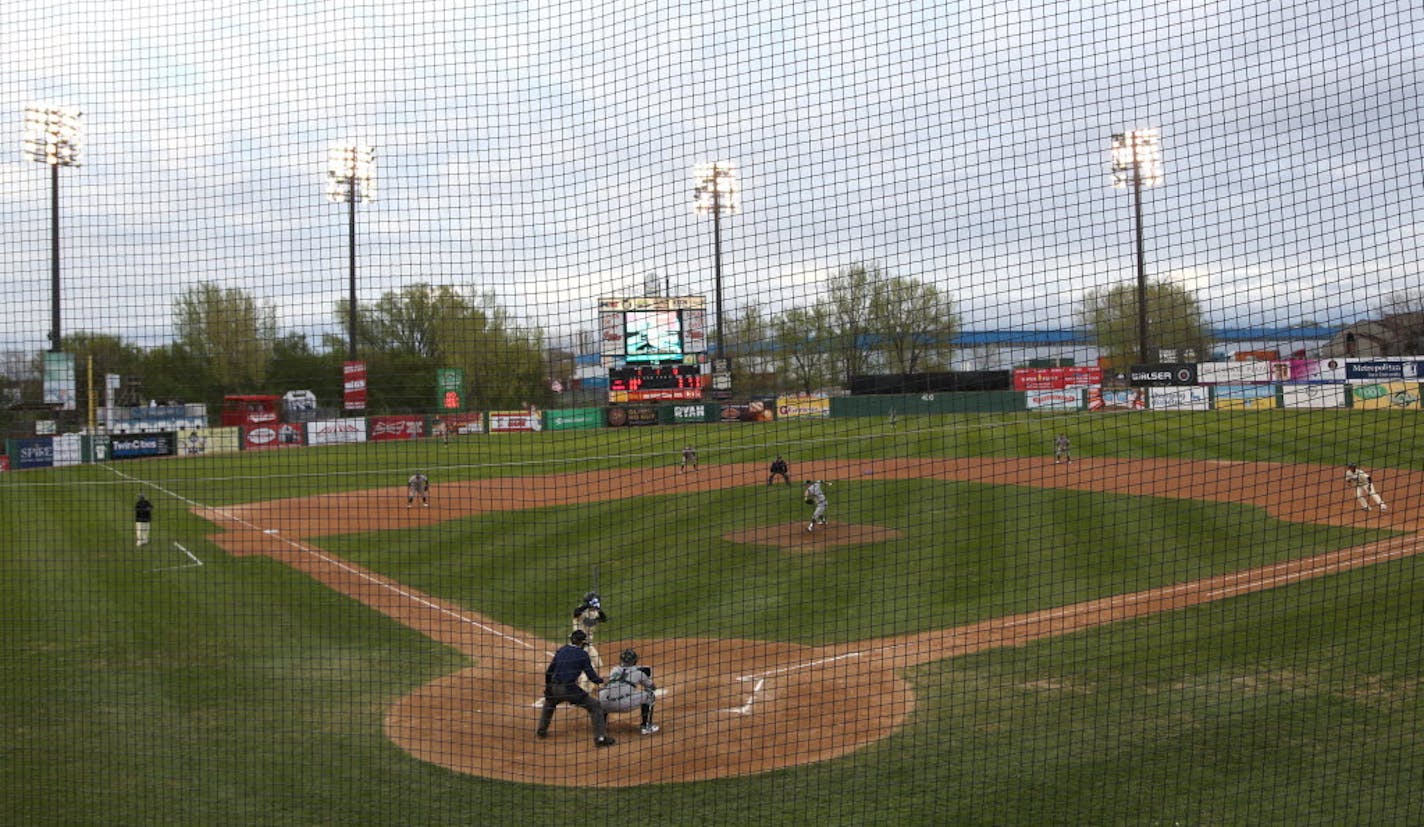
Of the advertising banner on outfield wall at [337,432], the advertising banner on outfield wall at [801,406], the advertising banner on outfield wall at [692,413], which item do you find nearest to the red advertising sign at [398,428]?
the advertising banner on outfield wall at [337,432]

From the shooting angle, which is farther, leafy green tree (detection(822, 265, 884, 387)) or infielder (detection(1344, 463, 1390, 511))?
infielder (detection(1344, 463, 1390, 511))

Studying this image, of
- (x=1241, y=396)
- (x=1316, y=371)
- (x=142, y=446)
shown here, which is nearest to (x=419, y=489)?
(x=142, y=446)

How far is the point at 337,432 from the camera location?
3844cm

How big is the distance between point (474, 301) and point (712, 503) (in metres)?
11.3

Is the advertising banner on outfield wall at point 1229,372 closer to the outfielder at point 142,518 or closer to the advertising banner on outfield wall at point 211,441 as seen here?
the outfielder at point 142,518

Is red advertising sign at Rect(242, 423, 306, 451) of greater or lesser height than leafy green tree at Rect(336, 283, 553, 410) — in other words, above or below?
below

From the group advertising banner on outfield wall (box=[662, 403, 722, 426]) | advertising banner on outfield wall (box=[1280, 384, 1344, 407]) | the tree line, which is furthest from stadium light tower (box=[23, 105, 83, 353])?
advertising banner on outfield wall (box=[1280, 384, 1344, 407])

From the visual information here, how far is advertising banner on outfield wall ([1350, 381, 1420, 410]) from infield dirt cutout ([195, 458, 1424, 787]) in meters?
6.05

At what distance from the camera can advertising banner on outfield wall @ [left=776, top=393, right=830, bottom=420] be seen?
3969cm

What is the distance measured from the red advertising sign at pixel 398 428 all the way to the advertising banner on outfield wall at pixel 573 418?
5.87 m

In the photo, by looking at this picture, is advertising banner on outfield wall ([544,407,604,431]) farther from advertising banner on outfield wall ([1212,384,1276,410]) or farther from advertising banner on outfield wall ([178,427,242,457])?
advertising banner on outfield wall ([1212,384,1276,410])

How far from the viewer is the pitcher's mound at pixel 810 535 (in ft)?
59.6

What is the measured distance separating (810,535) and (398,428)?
2224 centimetres

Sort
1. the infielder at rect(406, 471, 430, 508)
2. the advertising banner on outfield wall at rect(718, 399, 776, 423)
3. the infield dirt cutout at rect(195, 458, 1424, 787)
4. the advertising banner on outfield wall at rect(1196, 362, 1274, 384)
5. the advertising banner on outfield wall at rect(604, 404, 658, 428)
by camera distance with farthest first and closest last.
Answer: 1. the advertising banner on outfield wall at rect(604, 404, 658, 428)
2. the advertising banner on outfield wall at rect(718, 399, 776, 423)
3. the infielder at rect(406, 471, 430, 508)
4. the advertising banner on outfield wall at rect(1196, 362, 1274, 384)
5. the infield dirt cutout at rect(195, 458, 1424, 787)
